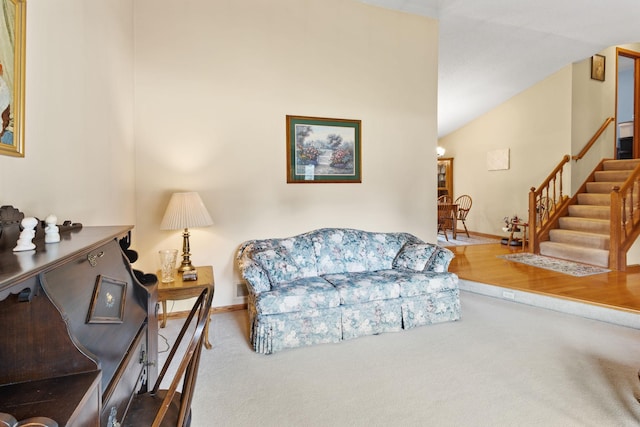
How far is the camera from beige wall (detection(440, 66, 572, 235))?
6129mm

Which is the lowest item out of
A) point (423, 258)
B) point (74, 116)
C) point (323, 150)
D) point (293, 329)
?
point (293, 329)

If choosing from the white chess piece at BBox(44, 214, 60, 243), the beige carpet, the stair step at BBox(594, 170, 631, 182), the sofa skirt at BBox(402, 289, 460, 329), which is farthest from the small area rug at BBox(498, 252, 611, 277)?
the white chess piece at BBox(44, 214, 60, 243)

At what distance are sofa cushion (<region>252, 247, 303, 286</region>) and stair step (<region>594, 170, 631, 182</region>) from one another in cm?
595

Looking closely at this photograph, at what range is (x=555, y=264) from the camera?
15.7 ft

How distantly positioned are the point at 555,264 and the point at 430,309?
294 centimetres

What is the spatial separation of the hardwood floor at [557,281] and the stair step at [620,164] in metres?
2.24

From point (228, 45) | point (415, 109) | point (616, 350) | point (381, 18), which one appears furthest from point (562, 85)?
point (228, 45)

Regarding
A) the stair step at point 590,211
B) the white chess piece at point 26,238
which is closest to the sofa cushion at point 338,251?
the white chess piece at point 26,238

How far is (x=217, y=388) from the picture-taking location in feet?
6.90

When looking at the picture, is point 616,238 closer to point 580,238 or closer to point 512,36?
point 580,238

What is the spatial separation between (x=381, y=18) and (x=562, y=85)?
415cm

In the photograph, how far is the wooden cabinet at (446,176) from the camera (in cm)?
859

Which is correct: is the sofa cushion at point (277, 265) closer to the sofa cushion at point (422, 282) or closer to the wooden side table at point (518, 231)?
the sofa cushion at point (422, 282)

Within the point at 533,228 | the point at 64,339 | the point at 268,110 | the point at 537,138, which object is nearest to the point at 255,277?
the point at 268,110
